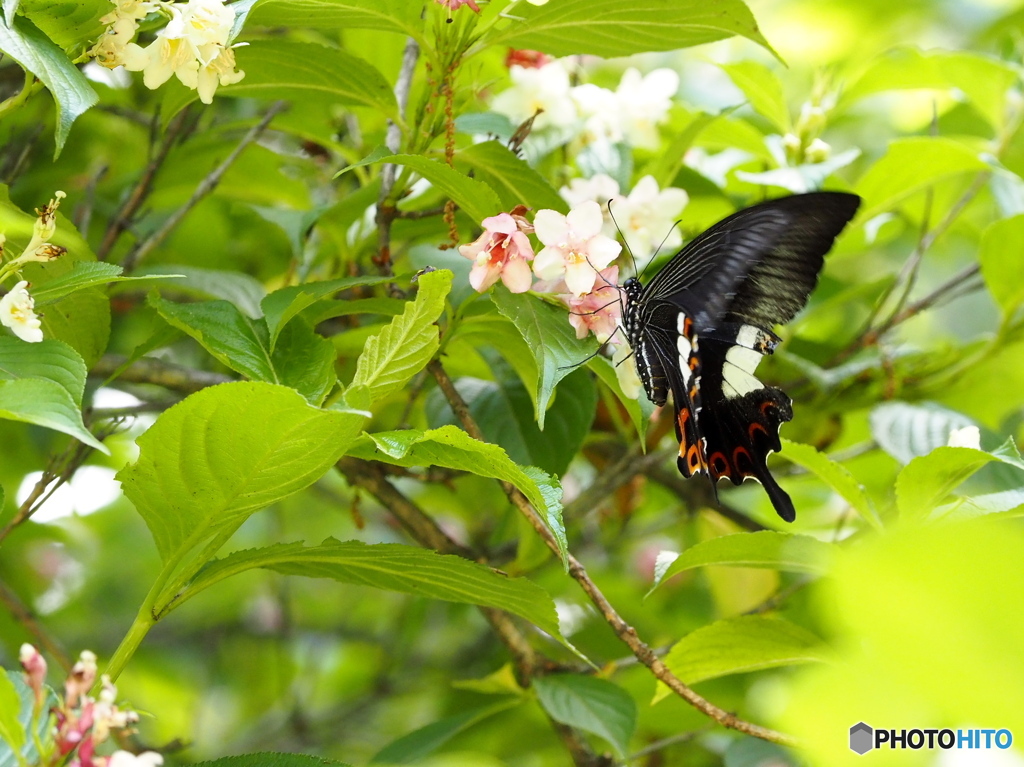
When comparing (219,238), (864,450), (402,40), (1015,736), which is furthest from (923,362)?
(1015,736)

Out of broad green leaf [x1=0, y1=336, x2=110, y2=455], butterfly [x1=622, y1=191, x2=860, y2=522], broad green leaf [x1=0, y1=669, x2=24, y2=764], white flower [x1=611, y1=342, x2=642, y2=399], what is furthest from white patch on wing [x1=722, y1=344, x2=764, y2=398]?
broad green leaf [x1=0, y1=669, x2=24, y2=764]

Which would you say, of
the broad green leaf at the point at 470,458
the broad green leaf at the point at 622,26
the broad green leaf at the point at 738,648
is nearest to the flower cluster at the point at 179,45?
the broad green leaf at the point at 622,26

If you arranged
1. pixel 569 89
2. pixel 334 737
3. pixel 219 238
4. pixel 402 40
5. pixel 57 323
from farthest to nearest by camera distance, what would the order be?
1. pixel 334 737
2. pixel 219 238
3. pixel 569 89
4. pixel 402 40
5. pixel 57 323

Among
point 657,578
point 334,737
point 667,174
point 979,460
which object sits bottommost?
point 334,737

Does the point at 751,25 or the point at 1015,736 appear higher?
the point at 751,25

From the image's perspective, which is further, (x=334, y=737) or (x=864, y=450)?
(x=334, y=737)

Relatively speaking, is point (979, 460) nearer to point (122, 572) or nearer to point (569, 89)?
point (569, 89)

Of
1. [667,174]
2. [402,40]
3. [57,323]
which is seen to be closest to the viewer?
[57,323]
